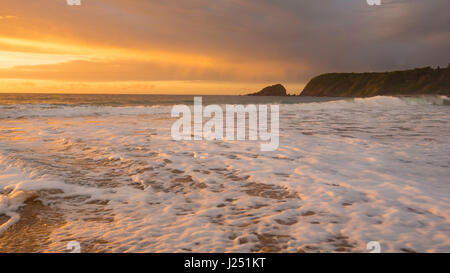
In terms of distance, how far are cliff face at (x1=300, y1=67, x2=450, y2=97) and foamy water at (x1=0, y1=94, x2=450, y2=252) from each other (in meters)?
119

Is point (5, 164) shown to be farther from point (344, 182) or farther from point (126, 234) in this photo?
point (344, 182)

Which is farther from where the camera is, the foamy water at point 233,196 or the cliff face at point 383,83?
the cliff face at point 383,83

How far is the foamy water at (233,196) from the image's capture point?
9.23 ft

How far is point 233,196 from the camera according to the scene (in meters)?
4.07

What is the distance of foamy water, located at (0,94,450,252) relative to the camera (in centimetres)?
281

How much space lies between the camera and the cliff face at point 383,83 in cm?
11062

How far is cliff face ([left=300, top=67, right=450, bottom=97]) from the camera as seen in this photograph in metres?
111

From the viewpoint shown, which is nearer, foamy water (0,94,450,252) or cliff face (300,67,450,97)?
foamy water (0,94,450,252)

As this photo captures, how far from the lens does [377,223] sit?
125 inches

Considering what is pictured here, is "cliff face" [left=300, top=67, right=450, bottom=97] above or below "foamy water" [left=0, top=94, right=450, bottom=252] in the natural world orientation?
above

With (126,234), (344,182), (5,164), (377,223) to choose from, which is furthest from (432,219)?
(5,164)

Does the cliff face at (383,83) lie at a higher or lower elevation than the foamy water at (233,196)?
higher

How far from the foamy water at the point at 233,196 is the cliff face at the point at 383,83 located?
390 feet
